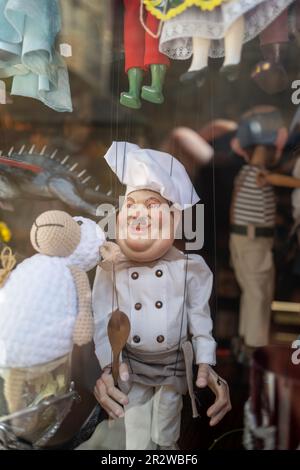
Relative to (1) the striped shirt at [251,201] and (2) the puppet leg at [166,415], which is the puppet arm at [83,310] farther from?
(1) the striped shirt at [251,201]

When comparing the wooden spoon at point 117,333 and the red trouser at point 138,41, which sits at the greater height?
the red trouser at point 138,41

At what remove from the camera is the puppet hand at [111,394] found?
2.21 metres

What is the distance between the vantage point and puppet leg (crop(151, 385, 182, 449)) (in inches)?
86.6

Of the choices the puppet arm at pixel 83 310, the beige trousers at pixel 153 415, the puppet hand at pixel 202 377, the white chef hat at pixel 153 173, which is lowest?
the beige trousers at pixel 153 415

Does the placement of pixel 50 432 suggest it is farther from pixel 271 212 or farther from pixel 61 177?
pixel 271 212

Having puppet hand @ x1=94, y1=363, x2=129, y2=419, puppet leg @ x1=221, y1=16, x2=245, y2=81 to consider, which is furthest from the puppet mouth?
puppet leg @ x1=221, y1=16, x2=245, y2=81

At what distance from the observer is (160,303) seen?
2174 millimetres

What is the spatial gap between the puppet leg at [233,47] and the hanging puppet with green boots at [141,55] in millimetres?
204

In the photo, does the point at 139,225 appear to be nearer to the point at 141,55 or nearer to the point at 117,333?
the point at 117,333

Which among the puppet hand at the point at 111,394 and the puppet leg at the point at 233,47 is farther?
the puppet hand at the point at 111,394

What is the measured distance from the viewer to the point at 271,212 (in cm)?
219

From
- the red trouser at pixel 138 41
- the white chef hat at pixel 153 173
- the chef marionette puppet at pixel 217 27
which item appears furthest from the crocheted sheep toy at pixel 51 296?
the chef marionette puppet at pixel 217 27

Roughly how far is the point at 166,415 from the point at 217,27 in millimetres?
1298

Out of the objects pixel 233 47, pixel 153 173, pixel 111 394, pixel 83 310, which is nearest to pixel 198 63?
pixel 233 47
